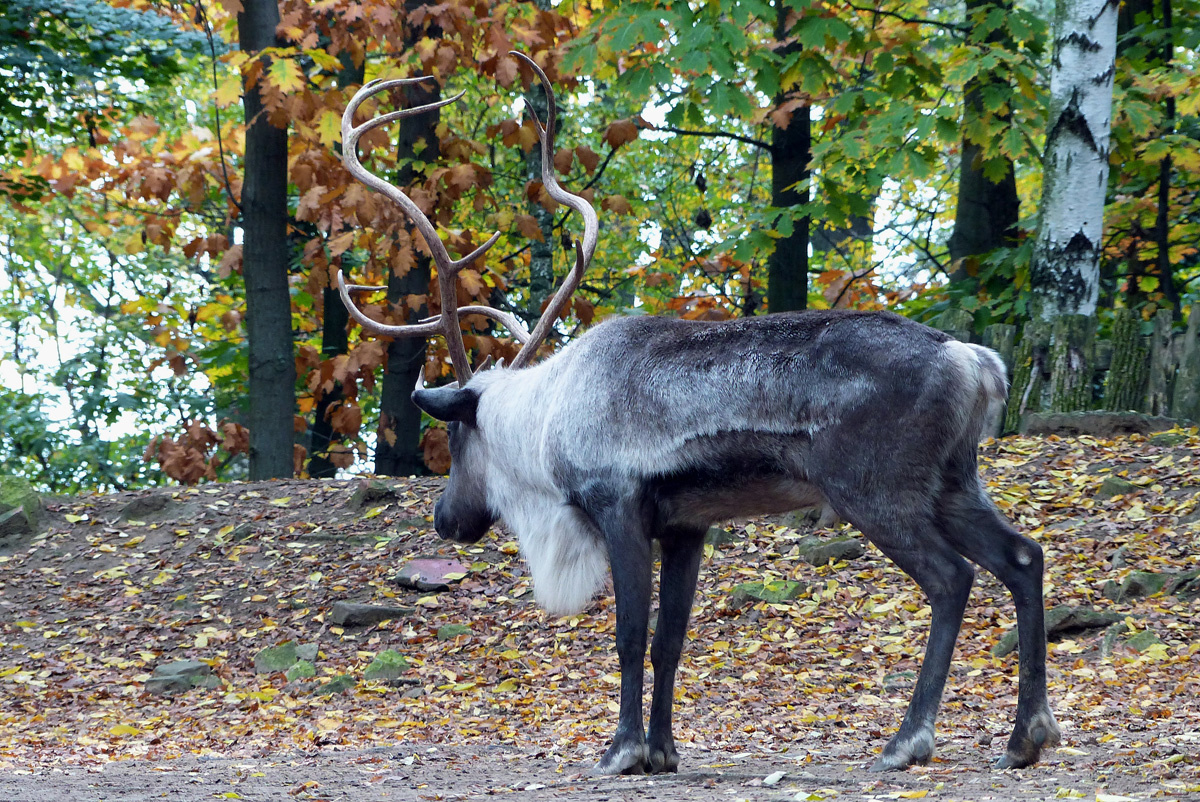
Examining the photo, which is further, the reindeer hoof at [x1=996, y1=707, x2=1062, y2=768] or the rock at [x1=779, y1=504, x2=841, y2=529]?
the rock at [x1=779, y1=504, x2=841, y2=529]

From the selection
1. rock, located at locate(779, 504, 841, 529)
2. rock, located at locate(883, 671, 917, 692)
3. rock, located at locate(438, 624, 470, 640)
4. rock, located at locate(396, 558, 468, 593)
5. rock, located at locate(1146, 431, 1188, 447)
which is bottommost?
rock, located at locate(438, 624, 470, 640)

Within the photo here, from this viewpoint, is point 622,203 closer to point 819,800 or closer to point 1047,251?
point 1047,251

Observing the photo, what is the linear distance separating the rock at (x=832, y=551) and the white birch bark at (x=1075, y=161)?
2.54 metres

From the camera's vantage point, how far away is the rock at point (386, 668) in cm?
659

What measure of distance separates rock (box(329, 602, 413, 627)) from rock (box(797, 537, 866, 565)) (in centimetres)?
240

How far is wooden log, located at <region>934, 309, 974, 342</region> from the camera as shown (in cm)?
905

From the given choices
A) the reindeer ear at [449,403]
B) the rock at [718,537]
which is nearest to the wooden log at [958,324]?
the rock at [718,537]

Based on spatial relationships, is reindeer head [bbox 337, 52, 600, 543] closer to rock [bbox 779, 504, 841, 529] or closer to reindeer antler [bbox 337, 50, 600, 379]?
reindeer antler [bbox 337, 50, 600, 379]

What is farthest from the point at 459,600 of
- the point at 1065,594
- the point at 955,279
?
the point at 955,279

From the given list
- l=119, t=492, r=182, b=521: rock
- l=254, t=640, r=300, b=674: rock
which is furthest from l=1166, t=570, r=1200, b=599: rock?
l=119, t=492, r=182, b=521: rock

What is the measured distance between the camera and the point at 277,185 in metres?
9.68

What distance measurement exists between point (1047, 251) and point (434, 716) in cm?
541

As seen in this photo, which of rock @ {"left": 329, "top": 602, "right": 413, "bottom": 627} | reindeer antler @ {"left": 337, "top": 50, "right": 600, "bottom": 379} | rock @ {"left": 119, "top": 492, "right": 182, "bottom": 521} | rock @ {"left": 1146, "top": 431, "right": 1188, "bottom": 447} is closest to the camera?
reindeer antler @ {"left": 337, "top": 50, "right": 600, "bottom": 379}

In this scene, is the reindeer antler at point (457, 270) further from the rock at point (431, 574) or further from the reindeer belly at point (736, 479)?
the rock at point (431, 574)
